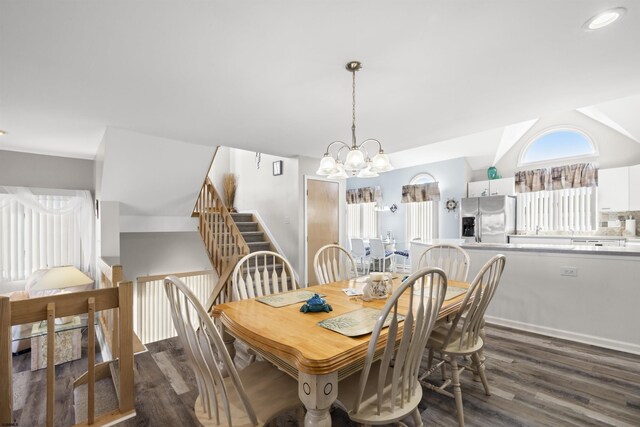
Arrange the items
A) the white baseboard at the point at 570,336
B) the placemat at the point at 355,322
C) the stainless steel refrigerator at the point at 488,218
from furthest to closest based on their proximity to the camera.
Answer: the stainless steel refrigerator at the point at 488,218
the white baseboard at the point at 570,336
the placemat at the point at 355,322

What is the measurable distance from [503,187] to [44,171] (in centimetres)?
791

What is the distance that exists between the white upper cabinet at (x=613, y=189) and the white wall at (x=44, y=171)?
8251 mm

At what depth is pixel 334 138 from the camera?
3.92 metres

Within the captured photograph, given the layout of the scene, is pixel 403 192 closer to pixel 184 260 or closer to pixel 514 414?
pixel 184 260

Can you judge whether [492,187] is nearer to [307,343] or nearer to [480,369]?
[480,369]

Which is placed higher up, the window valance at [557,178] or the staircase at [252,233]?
the window valance at [557,178]

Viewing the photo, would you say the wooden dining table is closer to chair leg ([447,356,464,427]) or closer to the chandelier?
chair leg ([447,356,464,427])

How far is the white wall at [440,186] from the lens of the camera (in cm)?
662

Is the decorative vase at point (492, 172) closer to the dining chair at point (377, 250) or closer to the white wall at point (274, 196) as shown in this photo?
the dining chair at point (377, 250)

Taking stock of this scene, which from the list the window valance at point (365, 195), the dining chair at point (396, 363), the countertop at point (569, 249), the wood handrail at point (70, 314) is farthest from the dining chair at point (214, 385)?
the window valance at point (365, 195)

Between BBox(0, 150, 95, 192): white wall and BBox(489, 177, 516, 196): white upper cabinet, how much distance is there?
7.28 metres

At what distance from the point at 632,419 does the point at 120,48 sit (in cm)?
387

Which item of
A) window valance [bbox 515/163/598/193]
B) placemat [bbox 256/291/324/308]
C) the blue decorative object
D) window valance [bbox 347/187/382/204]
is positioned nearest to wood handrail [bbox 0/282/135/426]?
placemat [bbox 256/291/324/308]

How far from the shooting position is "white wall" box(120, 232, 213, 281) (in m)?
5.39
